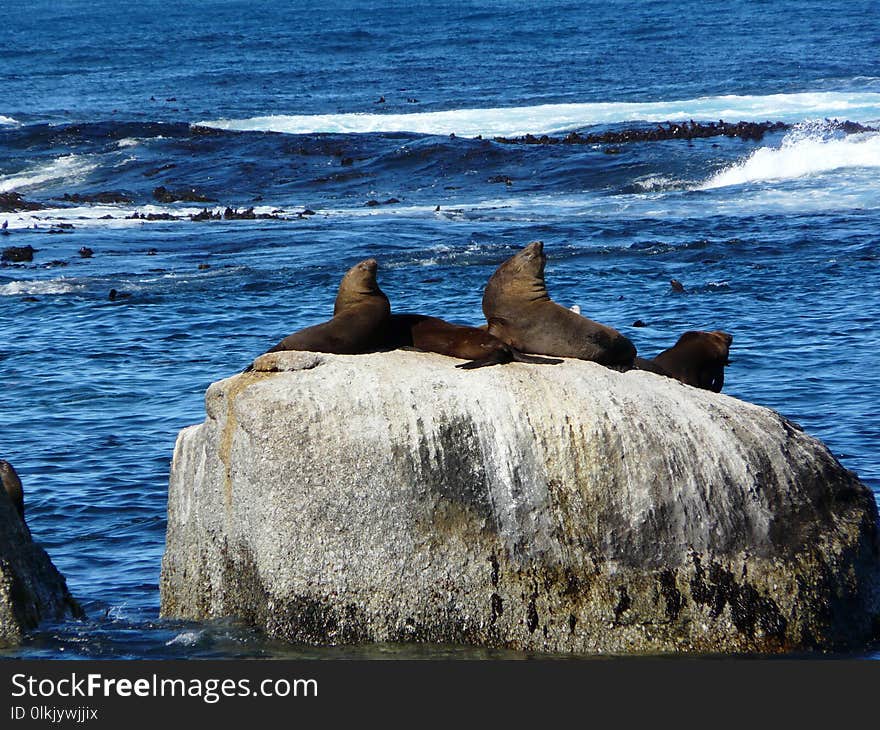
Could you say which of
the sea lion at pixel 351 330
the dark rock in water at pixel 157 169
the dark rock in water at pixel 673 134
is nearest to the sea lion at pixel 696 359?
the sea lion at pixel 351 330

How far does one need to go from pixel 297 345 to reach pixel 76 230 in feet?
68.1

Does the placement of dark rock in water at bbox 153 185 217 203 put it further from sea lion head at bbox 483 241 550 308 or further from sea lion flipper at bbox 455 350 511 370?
sea lion flipper at bbox 455 350 511 370

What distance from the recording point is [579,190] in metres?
32.8

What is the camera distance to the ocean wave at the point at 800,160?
108 ft

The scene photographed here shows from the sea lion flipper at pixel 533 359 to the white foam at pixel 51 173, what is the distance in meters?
30.2

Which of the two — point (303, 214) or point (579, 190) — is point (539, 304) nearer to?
point (303, 214)

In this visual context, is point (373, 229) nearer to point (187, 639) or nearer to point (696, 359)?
point (696, 359)

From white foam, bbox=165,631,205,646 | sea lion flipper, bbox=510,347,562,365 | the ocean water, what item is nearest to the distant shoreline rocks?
the ocean water

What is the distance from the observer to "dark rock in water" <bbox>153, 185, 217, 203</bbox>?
33.2 m

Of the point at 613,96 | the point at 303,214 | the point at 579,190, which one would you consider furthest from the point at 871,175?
the point at 613,96

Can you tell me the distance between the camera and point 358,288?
952 cm

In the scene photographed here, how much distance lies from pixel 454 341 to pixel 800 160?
1065 inches

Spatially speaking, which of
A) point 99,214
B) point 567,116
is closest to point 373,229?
point 99,214

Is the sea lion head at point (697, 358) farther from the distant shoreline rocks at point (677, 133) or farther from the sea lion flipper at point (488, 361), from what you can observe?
the distant shoreline rocks at point (677, 133)
